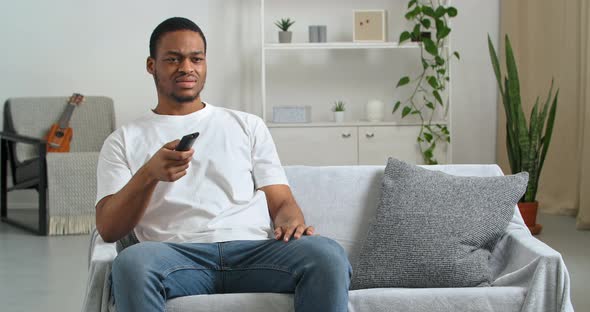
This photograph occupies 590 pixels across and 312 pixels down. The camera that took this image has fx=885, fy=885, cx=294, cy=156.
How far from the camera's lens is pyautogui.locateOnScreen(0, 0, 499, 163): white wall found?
19.9 ft

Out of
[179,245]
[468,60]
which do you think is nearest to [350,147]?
[468,60]

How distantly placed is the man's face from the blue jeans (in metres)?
A: 0.50

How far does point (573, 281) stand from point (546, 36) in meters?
2.28

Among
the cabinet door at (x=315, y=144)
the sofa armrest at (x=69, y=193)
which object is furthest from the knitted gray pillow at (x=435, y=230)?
the cabinet door at (x=315, y=144)

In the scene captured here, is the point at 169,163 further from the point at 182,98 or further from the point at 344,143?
the point at 344,143

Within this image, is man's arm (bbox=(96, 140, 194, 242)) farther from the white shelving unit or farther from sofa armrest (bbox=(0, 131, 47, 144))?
the white shelving unit

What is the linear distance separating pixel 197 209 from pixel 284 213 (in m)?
0.23

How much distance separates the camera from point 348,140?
576 cm

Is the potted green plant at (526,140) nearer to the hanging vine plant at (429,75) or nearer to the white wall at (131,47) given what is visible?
the hanging vine plant at (429,75)

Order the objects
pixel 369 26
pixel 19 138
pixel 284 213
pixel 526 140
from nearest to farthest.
Result: pixel 284 213
pixel 526 140
pixel 19 138
pixel 369 26

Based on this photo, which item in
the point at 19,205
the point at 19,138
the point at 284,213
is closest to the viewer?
the point at 284,213

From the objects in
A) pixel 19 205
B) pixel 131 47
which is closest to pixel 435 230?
pixel 131 47

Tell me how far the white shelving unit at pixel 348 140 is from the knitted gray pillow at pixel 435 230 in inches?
127

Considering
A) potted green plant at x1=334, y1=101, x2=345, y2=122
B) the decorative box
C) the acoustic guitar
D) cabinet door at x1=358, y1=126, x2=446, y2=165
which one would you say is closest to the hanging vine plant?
cabinet door at x1=358, y1=126, x2=446, y2=165
